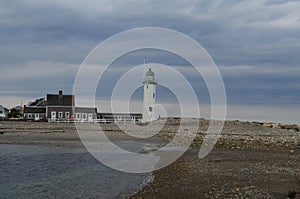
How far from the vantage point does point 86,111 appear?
6831 centimetres

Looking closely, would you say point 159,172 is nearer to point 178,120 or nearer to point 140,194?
point 140,194

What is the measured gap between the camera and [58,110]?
64.4 m

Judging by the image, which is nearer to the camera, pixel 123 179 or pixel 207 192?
pixel 207 192

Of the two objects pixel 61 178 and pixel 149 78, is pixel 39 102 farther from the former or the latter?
pixel 61 178

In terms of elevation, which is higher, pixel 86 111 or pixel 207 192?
pixel 86 111

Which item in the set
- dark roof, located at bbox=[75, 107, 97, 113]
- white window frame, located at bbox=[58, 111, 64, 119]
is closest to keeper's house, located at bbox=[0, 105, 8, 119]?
white window frame, located at bbox=[58, 111, 64, 119]

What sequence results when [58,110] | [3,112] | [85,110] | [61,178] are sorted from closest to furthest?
[61,178], [58,110], [85,110], [3,112]

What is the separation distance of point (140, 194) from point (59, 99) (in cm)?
5579

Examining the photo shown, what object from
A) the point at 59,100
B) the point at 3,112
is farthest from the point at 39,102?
the point at 3,112

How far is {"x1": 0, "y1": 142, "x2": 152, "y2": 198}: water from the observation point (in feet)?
39.3

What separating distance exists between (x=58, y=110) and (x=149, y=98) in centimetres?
1520

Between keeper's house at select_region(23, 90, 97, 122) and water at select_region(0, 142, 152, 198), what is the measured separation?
4391cm

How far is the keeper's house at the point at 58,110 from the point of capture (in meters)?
64.4

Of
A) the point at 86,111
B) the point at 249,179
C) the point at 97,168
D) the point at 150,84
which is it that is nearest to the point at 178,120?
the point at 150,84
